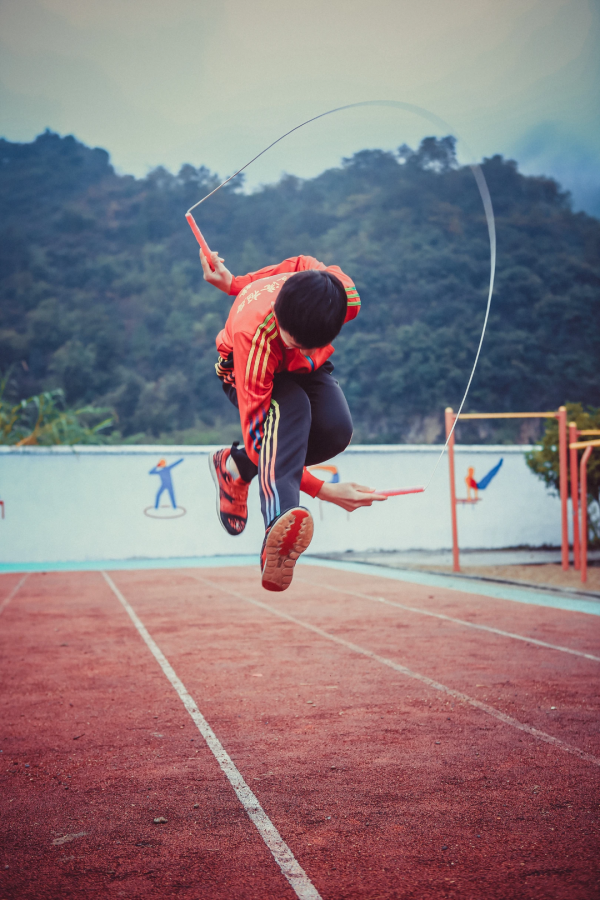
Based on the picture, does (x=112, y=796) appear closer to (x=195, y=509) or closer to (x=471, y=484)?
(x=195, y=509)

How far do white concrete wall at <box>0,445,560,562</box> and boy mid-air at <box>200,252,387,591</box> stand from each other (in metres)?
12.8

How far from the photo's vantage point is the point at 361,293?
131ft

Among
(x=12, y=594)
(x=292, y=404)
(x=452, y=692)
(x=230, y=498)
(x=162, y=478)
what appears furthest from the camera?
(x=162, y=478)

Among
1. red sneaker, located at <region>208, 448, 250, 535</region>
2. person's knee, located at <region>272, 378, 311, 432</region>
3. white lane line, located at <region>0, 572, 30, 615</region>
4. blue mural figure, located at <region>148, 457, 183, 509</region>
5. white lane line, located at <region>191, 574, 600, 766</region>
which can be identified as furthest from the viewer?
blue mural figure, located at <region>148, 457, 183, 509</region>

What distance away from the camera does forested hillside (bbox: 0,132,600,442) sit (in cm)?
3994

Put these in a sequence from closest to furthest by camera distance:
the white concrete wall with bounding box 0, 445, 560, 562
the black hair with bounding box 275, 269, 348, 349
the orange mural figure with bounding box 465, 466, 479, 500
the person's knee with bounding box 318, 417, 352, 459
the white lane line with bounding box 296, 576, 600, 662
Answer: the black hair with bounding box 275, 269, 348, 349, the person's knee with bounding box 318, 417, 352, 459, the white lane line with bounding box 296, 576, 600, 662, the white concrete wall with bounding box 0, 445, 560, 562, the orange mural figure with bounding box 465, 466, 479, 500

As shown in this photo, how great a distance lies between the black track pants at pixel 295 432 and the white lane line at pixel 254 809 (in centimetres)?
117

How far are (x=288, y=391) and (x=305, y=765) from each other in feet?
6.50

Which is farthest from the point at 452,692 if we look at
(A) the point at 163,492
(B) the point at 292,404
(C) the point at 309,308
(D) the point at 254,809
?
(A) the point at 163,492

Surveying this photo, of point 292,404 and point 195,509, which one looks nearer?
point 292,404

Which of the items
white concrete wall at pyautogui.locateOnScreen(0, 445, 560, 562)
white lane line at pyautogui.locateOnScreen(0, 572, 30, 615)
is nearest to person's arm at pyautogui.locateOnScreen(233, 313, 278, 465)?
white lane line at pyautogui.locateOnScreen(0, 572, 30, 615)

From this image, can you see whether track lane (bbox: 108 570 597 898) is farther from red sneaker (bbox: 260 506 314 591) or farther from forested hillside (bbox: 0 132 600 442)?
forested hillside (bbox: 0 132 600 442)

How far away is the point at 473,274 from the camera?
139 feet

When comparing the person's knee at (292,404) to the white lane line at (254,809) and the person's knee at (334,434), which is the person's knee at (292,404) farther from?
the white lane line at (254,809)
